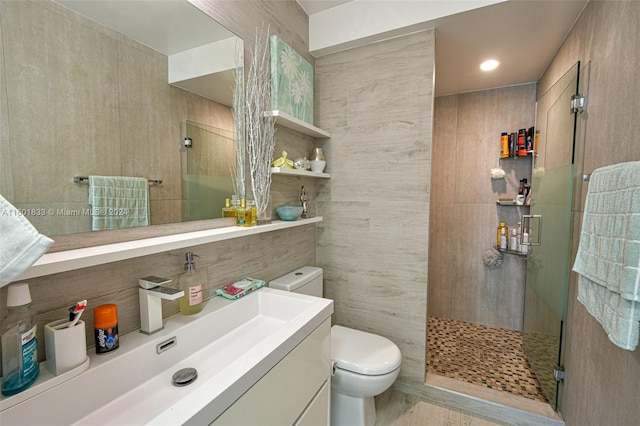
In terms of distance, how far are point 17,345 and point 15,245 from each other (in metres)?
0.32

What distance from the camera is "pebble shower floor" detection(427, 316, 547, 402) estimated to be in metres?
1.97

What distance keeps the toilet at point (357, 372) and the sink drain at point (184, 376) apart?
73 centimetres

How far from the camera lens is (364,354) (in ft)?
5.10

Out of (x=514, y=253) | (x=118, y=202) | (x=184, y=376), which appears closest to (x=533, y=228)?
(x=514, y=253)

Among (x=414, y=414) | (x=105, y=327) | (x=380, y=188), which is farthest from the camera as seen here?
(x=380, y=188)

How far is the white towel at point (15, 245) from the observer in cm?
53

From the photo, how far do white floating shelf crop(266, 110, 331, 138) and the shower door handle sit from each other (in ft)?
5.51

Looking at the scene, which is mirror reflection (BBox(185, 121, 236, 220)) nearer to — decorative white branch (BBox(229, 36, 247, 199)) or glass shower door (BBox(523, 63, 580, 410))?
decorative white branch (BBox(229, 36, 247, 199))

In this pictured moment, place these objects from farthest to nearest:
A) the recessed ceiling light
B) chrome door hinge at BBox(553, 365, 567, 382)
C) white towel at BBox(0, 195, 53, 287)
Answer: the recessed ceiling light < chrome door hinge at BBox(553, 365, 567, 382) < white towel at BBox(0, 195, 53, 287)

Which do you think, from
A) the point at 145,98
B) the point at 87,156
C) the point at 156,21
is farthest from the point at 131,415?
the point at 156,21

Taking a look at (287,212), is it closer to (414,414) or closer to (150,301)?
(150,301)

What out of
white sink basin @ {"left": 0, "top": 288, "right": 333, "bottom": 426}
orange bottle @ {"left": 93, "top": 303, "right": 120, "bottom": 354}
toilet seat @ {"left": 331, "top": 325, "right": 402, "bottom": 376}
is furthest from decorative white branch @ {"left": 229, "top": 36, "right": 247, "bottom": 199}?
toilet seat @ {"left": 331, "top": 325, "right": 402, "bottom": 376}

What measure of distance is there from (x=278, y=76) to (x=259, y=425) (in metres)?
1.64

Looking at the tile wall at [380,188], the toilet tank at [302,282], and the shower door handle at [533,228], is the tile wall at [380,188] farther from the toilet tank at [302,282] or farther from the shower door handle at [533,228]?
the shower door handle at [533,228]
